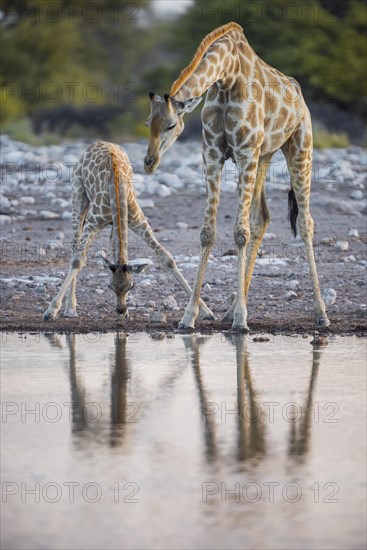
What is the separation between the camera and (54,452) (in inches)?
202

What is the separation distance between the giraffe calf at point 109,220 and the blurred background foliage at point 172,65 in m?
14.2

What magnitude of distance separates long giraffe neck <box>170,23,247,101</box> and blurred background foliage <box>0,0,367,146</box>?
49.6ft

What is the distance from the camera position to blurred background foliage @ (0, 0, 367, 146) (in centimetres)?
3309

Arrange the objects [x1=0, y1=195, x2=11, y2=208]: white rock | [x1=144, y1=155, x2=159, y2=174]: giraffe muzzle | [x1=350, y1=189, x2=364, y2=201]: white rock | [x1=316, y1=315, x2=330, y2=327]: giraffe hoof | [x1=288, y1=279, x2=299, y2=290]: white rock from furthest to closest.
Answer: [x1=350, y1=189, x2=364, y2=201]: white rock
[x1=0, y1=195, x2=11, y2=208]: white rock
[x1=288, y1=279, x2=299, y2=290]: white rock
[x1=316, y1=315, x2=330, y2=327]: giraffe hoof
[x1=144, y1=155, x2=159, y2=174]: giraffe muzzle

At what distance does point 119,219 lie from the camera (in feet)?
28.3

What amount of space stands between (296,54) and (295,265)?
84.2 ft

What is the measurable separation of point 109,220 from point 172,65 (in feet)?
112

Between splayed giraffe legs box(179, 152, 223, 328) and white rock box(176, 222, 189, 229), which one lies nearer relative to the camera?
splayed giraffe legs box(179, 152, 223, 328)

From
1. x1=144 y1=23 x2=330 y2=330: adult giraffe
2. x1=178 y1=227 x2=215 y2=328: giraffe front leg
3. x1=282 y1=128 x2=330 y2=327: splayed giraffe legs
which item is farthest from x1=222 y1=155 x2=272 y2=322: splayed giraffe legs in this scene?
x1=178 y1=227 x2=215 y2=328: giraffe front leg

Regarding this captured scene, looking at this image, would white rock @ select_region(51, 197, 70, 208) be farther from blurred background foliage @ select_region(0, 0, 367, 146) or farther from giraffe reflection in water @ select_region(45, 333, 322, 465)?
blurred background foliage @ select_region(0, 0, 367, 146)

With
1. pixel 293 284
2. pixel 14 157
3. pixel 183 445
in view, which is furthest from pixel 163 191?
pixel 183 445

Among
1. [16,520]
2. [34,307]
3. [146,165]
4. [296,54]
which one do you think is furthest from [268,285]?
[296,54]

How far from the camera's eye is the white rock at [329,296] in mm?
9234

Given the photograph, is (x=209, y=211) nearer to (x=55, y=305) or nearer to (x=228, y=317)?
(x=228, y=317)
